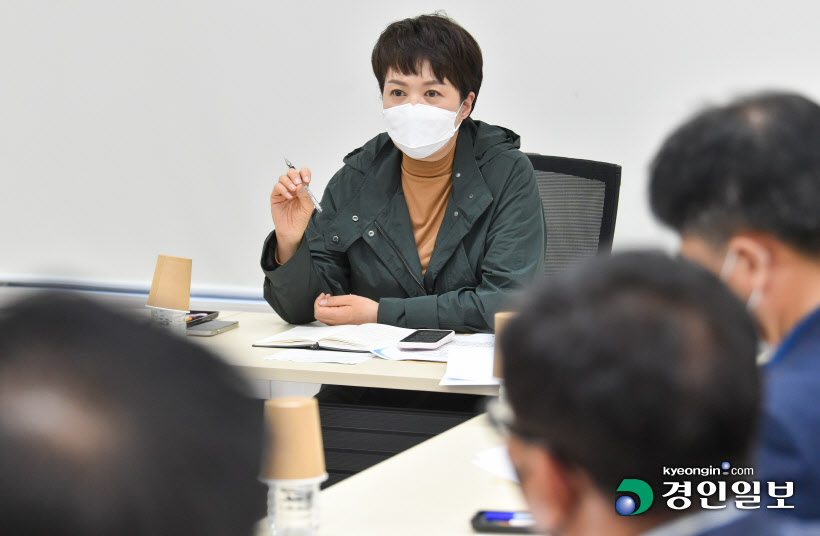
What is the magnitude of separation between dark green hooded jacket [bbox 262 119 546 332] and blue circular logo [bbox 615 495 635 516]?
1495mm

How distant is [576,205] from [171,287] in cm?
120

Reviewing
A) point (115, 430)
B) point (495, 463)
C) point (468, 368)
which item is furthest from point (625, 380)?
point (468, 368)

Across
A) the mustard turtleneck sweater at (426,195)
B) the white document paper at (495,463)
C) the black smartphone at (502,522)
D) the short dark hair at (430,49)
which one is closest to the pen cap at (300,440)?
the black smartphone at (502,522)

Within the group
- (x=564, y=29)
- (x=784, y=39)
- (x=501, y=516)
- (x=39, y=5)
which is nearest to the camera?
(x=501, y=516)

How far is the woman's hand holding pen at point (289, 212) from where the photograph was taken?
2.17 metres

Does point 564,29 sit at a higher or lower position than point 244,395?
higher

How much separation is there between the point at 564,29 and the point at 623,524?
105 inches

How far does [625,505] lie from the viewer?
58 cm

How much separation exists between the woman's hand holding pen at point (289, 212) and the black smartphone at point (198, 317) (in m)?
0.25

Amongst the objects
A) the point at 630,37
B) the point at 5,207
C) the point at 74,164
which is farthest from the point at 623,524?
the point at 5,207

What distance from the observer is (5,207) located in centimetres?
368

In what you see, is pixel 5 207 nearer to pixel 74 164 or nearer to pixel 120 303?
pixel 74 164

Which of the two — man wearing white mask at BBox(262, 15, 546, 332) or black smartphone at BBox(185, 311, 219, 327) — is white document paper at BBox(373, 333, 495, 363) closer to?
man wearing white mask at BBox(262, 15, 546, 332)

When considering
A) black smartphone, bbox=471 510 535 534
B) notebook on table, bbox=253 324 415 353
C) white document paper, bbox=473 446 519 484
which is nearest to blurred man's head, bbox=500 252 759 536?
black smartphone, bbox=471 510 535 534
